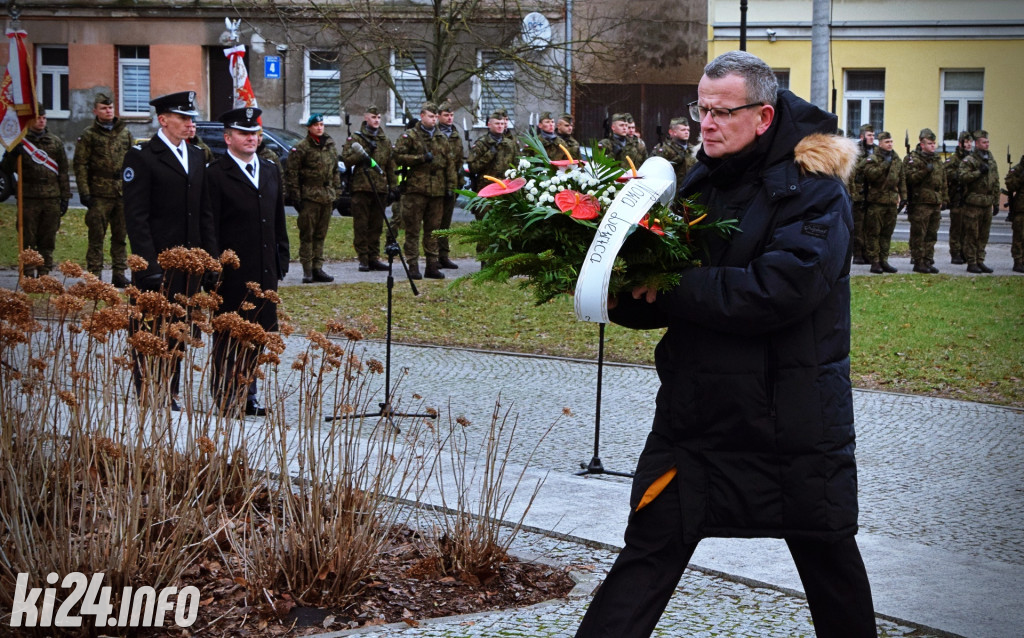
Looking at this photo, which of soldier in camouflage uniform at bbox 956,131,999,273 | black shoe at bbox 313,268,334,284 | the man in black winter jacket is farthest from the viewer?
soldier in camouflage uniform at bbox 956,131,999,273

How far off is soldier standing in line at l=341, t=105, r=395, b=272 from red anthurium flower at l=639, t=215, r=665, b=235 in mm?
14356

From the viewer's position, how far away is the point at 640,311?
3766 millimetres

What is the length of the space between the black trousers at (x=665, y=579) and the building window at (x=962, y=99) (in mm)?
32035

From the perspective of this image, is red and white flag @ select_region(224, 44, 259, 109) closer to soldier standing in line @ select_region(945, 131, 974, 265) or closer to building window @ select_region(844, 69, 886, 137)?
soldier standing in line @ select_region(945, 131, 974, 265)

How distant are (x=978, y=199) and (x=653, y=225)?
18.2 m

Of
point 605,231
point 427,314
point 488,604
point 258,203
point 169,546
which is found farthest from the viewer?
point 427,314

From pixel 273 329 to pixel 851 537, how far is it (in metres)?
6.23

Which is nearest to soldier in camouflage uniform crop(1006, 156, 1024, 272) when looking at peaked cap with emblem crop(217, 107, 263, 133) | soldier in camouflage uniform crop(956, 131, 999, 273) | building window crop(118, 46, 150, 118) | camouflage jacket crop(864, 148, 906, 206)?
soldier in camouflage uniform crop(956, 131, 999, 273)

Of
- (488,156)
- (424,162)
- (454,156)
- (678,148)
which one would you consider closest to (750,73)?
(424,162)

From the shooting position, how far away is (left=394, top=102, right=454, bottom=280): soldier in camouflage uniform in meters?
17.5

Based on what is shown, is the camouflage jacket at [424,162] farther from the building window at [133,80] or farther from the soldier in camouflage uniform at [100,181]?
the building window at [133,80]

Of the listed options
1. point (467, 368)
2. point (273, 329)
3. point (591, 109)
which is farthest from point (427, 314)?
point (591, 109)

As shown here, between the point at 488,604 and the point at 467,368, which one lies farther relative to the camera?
Answer: the point at 467,368

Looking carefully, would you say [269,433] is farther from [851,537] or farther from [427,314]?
[427,314]
